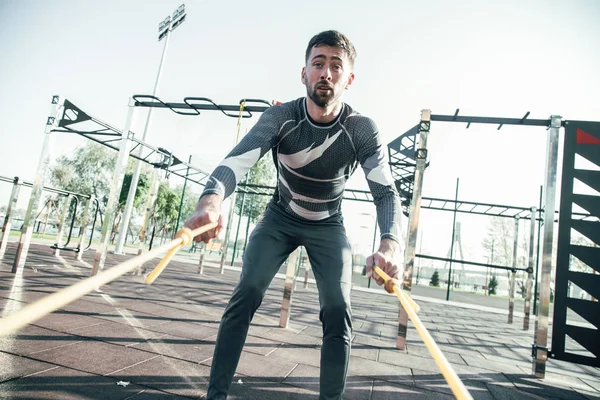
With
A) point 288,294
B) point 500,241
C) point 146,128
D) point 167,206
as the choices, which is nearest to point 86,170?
point 167,206

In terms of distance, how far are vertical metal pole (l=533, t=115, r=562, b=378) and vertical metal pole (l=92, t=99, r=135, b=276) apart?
Result: 7351mm

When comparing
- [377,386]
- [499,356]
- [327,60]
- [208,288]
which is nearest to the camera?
[327,60]

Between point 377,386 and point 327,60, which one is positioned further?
point 377,386

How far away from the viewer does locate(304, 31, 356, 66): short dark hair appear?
2.44 metres

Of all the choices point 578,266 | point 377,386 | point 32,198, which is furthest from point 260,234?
point 578,266

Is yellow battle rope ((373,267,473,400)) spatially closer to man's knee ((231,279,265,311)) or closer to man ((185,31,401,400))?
man ((185,31,401,400))

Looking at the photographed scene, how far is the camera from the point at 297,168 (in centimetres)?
259

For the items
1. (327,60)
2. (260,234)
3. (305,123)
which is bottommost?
(260,234)

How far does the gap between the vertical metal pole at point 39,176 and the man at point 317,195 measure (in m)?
6.20

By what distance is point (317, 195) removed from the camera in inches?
103

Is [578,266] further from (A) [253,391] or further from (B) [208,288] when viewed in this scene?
(A) [253,391]

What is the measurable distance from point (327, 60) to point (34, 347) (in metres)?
3.47

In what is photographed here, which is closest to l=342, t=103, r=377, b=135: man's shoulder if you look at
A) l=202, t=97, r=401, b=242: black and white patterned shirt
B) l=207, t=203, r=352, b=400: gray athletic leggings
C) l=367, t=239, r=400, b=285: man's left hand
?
l=202, t=97, r=401, b=242: black and white patterned shirt

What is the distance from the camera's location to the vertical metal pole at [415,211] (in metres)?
4.89
